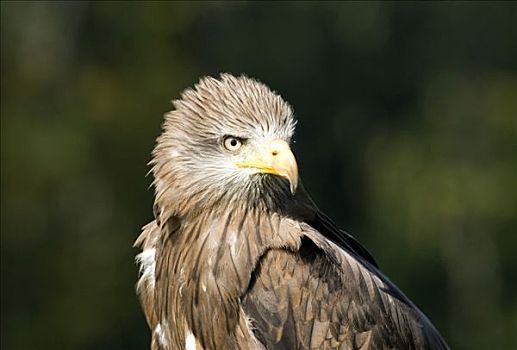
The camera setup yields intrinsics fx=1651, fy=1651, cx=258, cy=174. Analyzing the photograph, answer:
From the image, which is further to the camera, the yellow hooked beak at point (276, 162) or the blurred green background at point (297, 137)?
the blurred green background at point (297, 137)

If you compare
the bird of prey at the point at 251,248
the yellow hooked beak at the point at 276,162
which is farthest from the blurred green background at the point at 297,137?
the yellow hooked beak at the point at 276,162

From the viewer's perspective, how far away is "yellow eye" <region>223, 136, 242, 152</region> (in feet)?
26.9

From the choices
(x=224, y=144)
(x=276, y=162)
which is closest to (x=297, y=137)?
(x=224, y=144)

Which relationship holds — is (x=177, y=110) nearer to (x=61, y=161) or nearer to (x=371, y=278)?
(x=371, y=278)

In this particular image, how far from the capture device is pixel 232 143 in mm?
8203

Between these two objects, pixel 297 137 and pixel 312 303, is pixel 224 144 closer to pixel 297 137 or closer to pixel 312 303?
pixel 312 303

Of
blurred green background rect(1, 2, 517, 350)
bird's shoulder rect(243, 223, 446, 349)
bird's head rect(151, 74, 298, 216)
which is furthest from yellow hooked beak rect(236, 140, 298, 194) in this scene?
blurred green background rect(1, 2, 517, 350)

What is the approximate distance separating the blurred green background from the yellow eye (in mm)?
19568

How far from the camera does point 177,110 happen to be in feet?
27.7

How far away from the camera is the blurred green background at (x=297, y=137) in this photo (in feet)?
95.8

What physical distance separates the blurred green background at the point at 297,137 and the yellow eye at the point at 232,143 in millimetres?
19568

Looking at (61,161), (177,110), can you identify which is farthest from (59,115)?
(177,110)

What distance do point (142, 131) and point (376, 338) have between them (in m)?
21.5

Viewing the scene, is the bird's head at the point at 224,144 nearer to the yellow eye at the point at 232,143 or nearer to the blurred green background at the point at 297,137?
the yellow eye at the point at 232,143
